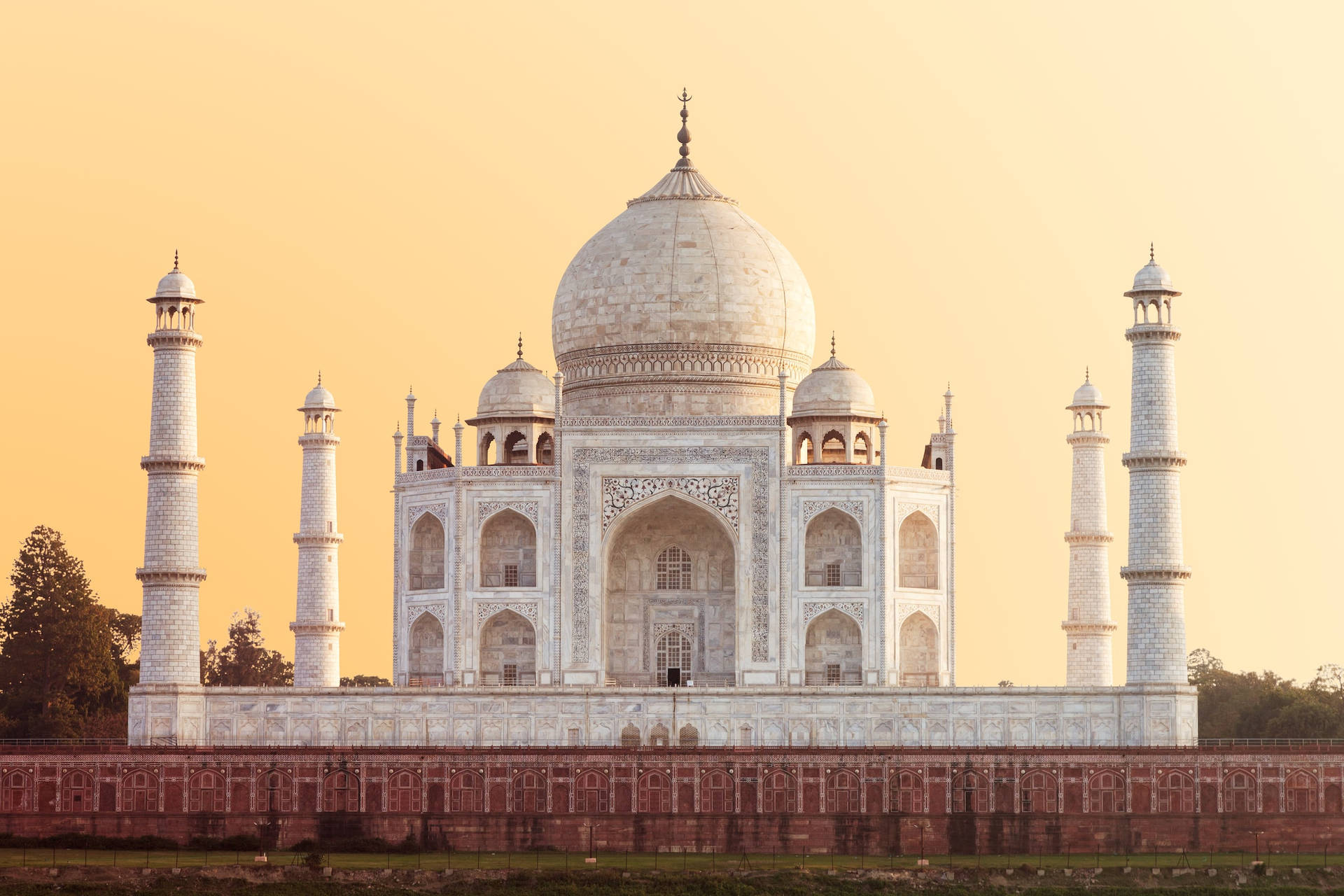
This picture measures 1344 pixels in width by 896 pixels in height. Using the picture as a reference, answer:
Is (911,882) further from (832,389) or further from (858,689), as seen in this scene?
(832,389)

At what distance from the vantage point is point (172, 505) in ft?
127

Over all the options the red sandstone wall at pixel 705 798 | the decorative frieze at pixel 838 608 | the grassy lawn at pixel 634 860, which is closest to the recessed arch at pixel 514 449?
the decorative frieze at pixel 838 608

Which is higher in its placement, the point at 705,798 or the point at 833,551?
the point at 833,551

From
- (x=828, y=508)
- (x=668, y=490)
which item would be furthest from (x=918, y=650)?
(x=668, y=490)

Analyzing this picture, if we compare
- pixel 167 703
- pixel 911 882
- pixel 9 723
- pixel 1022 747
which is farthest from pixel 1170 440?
pixel 9 723

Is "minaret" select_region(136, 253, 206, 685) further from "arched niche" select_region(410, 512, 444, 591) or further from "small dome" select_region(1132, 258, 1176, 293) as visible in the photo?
"small dome" select_region(1132, 258, 1176, 293)

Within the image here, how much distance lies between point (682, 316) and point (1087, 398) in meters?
7.77

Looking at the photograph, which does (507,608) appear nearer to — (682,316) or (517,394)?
(517,394)

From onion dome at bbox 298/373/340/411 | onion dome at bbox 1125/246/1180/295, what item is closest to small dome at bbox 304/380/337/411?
onion dome at bbox 298/373/340/411

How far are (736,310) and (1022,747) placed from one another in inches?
431

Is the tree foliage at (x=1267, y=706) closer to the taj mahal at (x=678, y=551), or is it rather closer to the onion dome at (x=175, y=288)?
the taj mahal at (x=678, y=551)

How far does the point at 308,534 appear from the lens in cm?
4597

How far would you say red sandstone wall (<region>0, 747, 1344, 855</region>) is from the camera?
3559cm

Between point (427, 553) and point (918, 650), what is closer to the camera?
point (918, 650)
